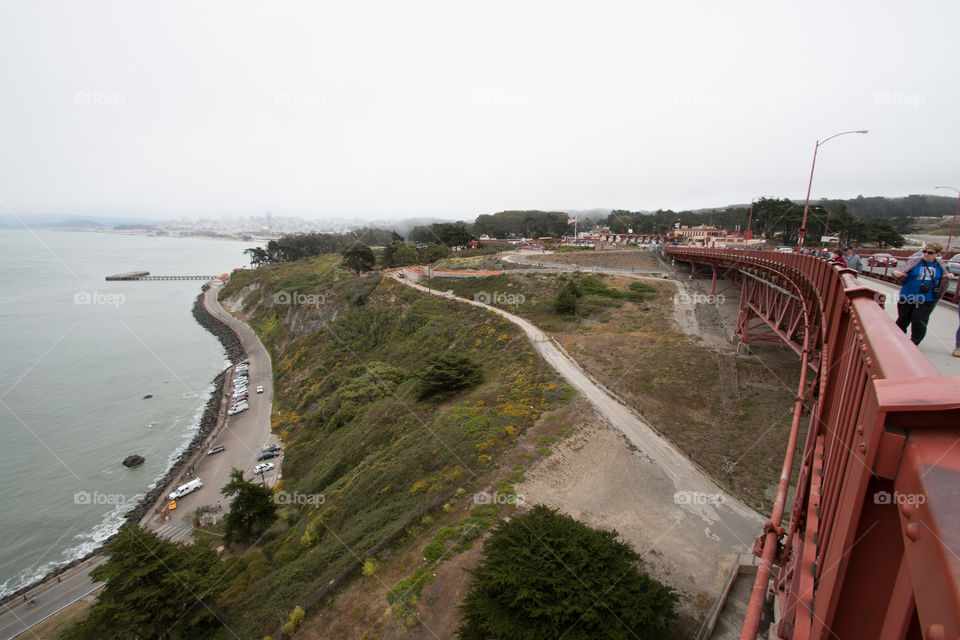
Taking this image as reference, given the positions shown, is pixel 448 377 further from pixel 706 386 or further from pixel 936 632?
pixel 936 632

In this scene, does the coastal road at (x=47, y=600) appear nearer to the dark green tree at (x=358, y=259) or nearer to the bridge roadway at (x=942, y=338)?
the bridge roadway at (x=942, y=338)

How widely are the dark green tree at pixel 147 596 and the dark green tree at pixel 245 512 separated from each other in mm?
6541

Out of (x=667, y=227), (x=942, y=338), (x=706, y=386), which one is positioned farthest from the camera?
(x=667, y=227)

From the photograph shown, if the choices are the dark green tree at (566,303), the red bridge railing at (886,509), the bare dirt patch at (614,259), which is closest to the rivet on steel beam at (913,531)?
the red bridge railing at (886,509)

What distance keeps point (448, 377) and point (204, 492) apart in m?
21.1

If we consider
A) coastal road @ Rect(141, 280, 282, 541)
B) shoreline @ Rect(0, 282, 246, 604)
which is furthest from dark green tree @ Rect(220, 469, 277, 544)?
shoreline @ Rect(0, 282, 246, 604)

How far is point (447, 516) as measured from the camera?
1474 centimetres

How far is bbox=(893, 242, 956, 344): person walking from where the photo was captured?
8156mm

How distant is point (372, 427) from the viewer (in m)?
27.8

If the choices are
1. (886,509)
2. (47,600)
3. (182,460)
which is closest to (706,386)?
(886,509)

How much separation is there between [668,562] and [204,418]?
4654cm

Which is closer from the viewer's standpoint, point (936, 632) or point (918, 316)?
point (936, 632)

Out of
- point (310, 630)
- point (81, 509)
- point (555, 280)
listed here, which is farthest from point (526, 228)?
point (310, 630)

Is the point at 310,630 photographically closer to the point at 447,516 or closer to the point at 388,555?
the point at 388,555
